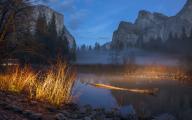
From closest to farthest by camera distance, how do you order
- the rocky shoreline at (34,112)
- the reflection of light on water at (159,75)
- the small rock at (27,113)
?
the rocky shoreline at (34,112), the small rock at (27,113), the reflection of light on water at (159,75)

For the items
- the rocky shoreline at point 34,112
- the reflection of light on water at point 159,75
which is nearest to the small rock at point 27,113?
the rocky shoreline at point 34,112

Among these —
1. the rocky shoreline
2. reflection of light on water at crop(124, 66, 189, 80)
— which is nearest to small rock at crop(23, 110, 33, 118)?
the rocky shoreline

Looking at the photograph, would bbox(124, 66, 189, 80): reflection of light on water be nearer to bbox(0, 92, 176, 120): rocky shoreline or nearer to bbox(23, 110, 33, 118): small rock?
bbox(0, 92, 176, 120): rocky shoreline

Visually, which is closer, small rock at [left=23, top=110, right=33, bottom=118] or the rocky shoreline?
the rocky shoreline

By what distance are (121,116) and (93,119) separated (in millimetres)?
2416

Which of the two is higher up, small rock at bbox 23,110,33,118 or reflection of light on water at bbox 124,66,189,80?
small rock at bbox 23,110,33,118

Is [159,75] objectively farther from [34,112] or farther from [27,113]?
[27,113]

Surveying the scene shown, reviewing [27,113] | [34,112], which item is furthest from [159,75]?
[27,113]

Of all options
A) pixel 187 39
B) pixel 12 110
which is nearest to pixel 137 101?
pixel 12 110

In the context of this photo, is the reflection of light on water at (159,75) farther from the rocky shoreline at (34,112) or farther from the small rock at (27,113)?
the small rock at (27,113)

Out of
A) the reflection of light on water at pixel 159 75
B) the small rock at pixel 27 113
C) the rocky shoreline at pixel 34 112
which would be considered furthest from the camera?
the reflection of light on water at pixel 159 75

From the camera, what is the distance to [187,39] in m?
137

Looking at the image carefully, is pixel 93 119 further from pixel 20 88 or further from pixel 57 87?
pixel 20 88

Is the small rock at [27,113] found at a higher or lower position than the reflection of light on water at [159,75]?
higher
